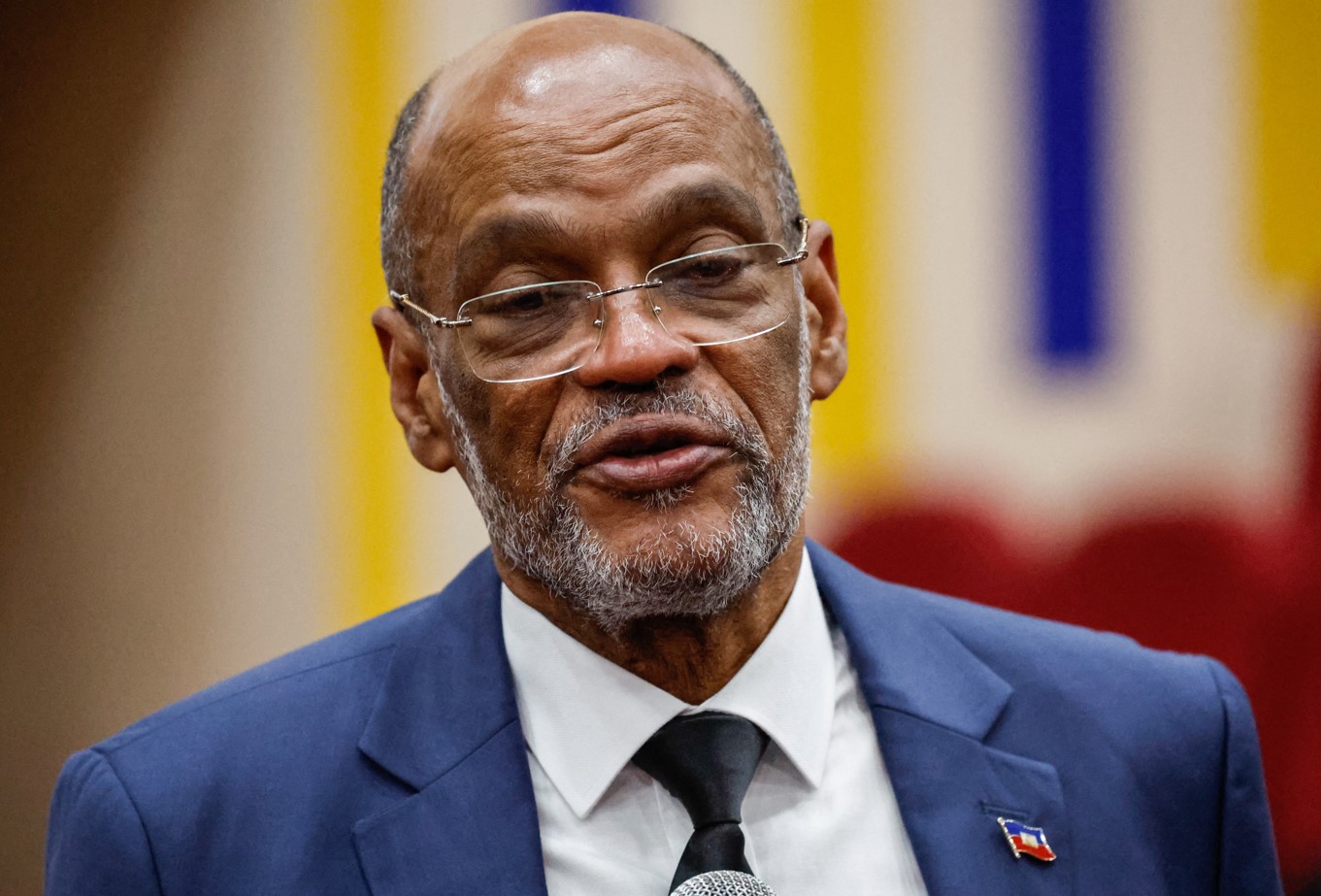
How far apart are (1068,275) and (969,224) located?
21 centimetres

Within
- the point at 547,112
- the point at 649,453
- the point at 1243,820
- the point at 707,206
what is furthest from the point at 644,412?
the point at 1243,820

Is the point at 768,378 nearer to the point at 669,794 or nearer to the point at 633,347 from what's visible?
→ the point at 633,347

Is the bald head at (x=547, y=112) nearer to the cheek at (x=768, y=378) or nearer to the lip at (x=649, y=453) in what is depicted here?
the cheek at (x=768, y=378)

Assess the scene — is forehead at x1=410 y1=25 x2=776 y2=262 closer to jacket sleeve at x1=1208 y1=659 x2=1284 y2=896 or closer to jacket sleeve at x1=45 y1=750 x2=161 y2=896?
jacket sleeve at x1=45 y1=750 x2=161 y2=896

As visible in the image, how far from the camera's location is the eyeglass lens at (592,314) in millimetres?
1550

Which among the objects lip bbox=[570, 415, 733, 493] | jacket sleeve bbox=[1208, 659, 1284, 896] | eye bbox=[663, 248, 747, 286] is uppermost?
eye bbox=[663, 248, 747, 286]

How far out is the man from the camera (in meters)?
1.49

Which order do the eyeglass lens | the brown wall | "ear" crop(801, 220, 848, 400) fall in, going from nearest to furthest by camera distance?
the eyeglass lens < "ear" crop(801, 220, 848, 400) < the brown wall

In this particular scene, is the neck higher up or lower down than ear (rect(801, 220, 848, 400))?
lower down

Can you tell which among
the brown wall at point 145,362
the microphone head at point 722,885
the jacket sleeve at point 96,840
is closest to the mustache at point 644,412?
the microphone head at point 722,885

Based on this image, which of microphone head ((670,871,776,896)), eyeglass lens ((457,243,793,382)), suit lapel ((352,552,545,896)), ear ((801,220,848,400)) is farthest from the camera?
ear ((801,220,848,400))

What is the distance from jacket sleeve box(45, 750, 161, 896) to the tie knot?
58 cm

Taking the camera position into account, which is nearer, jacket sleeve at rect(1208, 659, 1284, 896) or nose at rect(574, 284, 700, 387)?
nose at rect(574, 284, 700, 387)

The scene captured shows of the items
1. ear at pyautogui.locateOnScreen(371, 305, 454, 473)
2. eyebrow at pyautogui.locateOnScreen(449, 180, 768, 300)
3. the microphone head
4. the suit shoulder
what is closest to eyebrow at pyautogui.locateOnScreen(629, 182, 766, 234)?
eyebrow at pyautogui.locateOnScreen(449, 180, 768, 300)
